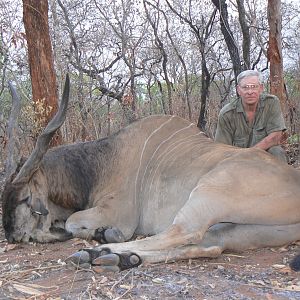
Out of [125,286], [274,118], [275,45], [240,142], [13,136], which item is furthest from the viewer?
[275,45]

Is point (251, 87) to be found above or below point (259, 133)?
above

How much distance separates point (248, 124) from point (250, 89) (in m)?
0.32

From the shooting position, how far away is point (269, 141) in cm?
423

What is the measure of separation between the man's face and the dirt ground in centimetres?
150

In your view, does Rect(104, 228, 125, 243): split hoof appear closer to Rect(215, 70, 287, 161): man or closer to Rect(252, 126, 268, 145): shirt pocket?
Rect(215, 70, 287, 161): man

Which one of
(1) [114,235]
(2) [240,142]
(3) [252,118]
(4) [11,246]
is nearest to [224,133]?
(2) [240,142]

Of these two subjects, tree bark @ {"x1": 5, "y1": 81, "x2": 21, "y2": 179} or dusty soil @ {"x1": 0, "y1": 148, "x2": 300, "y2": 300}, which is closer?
dusty soil @ {"x1": 0, "y1": 148, "x2": 300, "y2": 300}

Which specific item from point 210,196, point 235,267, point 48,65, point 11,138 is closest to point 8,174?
point 11,138

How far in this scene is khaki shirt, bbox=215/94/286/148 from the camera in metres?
4.41

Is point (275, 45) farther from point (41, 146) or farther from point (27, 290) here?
point (27, 290)

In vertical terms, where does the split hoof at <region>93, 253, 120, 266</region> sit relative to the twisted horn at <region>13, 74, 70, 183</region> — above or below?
below

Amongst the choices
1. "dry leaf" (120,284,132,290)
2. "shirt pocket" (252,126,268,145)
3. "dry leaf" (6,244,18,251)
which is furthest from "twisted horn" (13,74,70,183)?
"shirt pocket" (252,126,268,145)

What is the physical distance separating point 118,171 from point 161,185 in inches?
14.4

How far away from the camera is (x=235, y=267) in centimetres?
278
